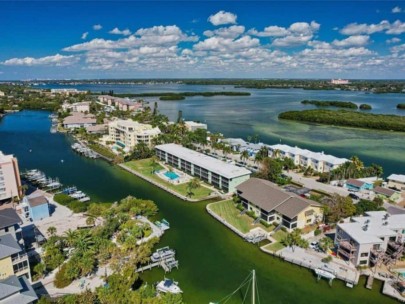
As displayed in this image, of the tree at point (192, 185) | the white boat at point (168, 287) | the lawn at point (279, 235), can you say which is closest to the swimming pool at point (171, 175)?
the tree at point (192, 185)

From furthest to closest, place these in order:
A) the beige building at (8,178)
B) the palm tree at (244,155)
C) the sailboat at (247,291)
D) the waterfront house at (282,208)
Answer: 1. the palm tree at (244,155)
2. the beige building at (8,178)
3. the waterfront house at (282,208)
4. the sailboat at (247,291)

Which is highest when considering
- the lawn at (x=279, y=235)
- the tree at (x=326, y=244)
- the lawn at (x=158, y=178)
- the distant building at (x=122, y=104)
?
the distant building at (x=122, y=104)

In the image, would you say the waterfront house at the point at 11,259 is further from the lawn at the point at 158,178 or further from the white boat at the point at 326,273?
the white boat at the point at 326,273

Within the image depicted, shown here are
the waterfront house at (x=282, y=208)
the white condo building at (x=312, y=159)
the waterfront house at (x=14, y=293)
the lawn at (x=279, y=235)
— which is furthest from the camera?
the white condo building at (x=312, y=159)

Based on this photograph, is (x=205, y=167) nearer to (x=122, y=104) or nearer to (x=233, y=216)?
(x=233, y=216)

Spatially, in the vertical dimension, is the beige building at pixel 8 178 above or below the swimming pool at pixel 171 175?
above

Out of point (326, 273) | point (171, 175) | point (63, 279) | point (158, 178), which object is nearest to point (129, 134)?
point (158, 178)

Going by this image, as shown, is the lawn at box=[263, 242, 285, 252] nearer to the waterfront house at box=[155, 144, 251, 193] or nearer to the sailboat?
the sailboat
